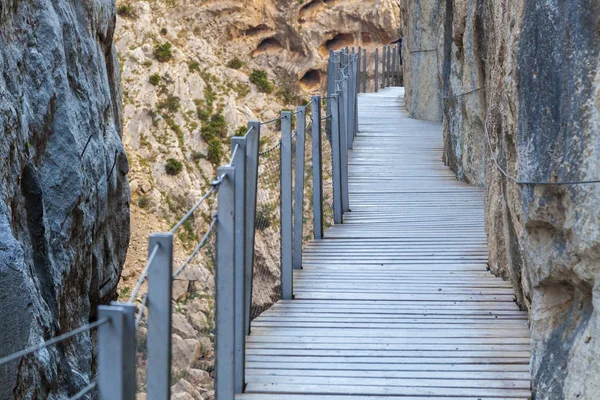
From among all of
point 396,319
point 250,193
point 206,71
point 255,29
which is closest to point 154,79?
point 206,71

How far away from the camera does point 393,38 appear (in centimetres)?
3516

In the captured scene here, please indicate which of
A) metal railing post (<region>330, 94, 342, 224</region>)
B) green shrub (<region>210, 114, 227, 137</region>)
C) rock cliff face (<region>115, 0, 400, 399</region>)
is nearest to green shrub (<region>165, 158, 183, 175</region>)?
rock cliff face (<region>115, 0, 400, 399</region>)

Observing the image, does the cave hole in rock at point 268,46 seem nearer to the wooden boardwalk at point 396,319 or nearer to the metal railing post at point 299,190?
the wooden boardwalk at point 396,319

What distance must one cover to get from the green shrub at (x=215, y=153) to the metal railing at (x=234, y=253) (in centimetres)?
2125

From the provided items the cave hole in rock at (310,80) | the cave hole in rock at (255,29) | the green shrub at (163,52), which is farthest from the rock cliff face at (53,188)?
the cave hole in rock at (255,29)

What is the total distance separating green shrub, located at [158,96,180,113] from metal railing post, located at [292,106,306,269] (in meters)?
25.3

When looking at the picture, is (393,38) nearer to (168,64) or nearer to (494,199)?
(168,64)

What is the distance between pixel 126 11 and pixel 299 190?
28.7 metres

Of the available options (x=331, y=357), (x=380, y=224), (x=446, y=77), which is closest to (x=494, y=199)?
(x=331, y=357)

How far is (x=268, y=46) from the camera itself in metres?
35.3

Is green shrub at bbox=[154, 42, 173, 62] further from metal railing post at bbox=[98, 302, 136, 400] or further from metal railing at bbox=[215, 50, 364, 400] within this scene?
metal railing post at bbox=[98, 302, 136, 400]

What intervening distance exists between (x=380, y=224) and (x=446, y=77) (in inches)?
162

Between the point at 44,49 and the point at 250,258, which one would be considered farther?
the point at 44,49

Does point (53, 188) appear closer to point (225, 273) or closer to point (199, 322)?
point (225, 273)
